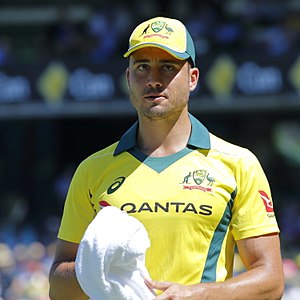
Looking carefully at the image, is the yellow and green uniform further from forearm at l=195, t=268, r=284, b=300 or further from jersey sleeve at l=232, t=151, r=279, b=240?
forearm at l=195, t=268, r=284, b=300

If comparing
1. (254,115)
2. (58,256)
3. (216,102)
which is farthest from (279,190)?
(58,256)

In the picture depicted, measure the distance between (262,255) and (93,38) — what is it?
1406 centimetres

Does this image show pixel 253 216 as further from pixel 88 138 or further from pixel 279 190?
pixel 88 138

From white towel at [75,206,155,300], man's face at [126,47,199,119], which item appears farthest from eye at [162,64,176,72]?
white towel at [75,206,155,300]

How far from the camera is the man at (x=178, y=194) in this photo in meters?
3.84

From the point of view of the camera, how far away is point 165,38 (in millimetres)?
3875

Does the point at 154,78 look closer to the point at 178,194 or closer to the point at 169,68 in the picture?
the point at 169,68

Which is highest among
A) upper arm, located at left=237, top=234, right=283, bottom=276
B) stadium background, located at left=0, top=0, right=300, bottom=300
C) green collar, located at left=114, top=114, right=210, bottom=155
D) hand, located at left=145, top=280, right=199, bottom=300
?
green collar, located at left=114, top=114, right=210, bottom=155

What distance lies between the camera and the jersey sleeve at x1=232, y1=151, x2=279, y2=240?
12.6 ft

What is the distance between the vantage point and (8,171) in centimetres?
1944

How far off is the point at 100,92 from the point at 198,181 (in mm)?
12411

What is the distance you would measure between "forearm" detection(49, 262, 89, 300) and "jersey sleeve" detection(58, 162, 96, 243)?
0.14 m

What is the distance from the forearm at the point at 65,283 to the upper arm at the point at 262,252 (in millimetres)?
625

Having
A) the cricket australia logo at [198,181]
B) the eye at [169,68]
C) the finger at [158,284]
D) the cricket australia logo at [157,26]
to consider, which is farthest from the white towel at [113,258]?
the cricket australia logo at [157,26]
